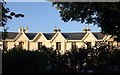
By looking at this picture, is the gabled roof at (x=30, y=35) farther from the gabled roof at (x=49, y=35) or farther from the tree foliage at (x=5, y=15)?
the tree foliage at (x=5, y=15)

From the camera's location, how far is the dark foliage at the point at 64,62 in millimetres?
15883

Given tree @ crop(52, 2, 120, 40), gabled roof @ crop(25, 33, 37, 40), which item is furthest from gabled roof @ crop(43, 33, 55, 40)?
tree @ crop(52, 2, 120, 40)

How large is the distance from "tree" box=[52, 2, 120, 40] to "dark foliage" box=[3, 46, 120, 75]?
1792mm

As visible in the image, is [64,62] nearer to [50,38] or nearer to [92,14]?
[92,14]

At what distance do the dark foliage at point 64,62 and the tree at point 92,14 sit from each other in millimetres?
1792

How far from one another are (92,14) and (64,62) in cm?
409

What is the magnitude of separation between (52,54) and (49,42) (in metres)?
39.0

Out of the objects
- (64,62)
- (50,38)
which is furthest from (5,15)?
(50,38)

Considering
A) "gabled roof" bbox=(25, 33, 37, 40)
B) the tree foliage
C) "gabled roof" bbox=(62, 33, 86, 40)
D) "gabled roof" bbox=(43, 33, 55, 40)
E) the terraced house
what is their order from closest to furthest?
the tree foliage < the terraced house < "gabled roof" bbox=(62, 33, 86, 40) < "gabled roof" bbox=(43, 33, 55, 40) < "gabled roof" bbox=(25, 33, 37, 40)

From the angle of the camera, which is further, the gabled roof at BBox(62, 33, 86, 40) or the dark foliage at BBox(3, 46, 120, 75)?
the gabled roof at BBox(62, 33, 86, 40)

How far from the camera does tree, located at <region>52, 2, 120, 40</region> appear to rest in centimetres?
1702

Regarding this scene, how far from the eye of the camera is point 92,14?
19.2 meters

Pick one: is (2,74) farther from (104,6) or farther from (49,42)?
(49,42)

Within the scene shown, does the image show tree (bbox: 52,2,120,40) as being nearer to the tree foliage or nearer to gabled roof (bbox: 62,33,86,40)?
the tree foliage
